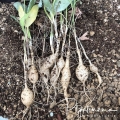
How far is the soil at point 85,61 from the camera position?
152 centimetres

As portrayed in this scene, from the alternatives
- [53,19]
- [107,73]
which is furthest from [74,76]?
[53,19]

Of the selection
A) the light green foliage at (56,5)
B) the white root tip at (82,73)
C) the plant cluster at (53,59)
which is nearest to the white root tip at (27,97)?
the plant cluster at (53,59)

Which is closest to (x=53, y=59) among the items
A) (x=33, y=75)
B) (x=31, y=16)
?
(x=33, y=75)

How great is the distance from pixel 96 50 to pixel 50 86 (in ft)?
1.00

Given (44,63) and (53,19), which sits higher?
(53,19)

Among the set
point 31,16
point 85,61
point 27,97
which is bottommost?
point 27,97

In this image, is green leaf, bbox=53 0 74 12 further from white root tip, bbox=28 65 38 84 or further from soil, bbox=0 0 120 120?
white root tip, bbox=28 65 38 84

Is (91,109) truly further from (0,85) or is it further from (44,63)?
(0,85)

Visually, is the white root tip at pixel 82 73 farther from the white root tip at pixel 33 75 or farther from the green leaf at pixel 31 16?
the green leaf at pixel 31 16

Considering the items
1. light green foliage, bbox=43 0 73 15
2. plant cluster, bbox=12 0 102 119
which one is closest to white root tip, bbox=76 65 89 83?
plant cluster, bbox=12 0 102 119

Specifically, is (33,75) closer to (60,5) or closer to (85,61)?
(85,61)

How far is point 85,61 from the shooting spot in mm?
1634

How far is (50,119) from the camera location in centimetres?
151

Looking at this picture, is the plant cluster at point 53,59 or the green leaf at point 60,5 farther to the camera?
the green leaf at point 60,5
